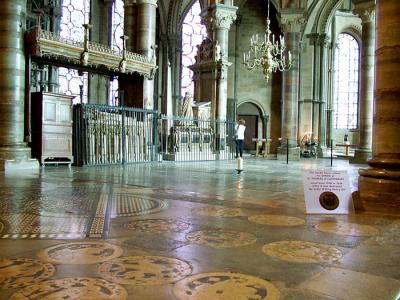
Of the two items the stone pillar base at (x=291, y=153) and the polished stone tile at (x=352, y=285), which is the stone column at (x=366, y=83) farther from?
the polished stone tile at (x=352, y=285)

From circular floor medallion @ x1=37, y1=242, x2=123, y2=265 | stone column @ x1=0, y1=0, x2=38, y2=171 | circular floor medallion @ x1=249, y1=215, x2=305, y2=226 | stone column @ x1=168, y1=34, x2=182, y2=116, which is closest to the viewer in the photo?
circular floor medallion @ x1=37, y1=242, x2=123, y2=265

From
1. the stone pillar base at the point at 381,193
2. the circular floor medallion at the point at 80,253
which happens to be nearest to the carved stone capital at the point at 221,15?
the stone pillar base at the point at 381,193

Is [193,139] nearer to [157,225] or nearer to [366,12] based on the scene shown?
[366,12]

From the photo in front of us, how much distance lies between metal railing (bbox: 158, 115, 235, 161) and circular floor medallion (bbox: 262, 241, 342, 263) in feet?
43.1

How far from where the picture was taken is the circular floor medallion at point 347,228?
163 inches

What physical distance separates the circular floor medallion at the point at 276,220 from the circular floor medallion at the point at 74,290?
2.36 metres

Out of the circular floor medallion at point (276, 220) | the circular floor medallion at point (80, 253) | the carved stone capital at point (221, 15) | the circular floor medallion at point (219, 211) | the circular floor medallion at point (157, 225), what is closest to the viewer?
the circular floor medallion at point (80, 253)

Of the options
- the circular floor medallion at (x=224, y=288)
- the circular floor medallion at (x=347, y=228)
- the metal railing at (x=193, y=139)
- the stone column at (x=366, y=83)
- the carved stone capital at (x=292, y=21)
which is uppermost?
the carved stone capital at (x=292, y=21)

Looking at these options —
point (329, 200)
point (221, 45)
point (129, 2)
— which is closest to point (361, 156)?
point (221, 45)

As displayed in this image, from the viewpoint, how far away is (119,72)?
1587 cm

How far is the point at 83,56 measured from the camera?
13805 mm

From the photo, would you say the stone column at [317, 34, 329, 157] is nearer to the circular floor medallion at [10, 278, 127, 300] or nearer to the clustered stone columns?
the clustered stone columns

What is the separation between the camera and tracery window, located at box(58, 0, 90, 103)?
26.0 m

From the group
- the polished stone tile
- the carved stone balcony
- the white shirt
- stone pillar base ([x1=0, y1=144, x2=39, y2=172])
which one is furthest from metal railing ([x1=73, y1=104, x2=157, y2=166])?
the polished stone tile
